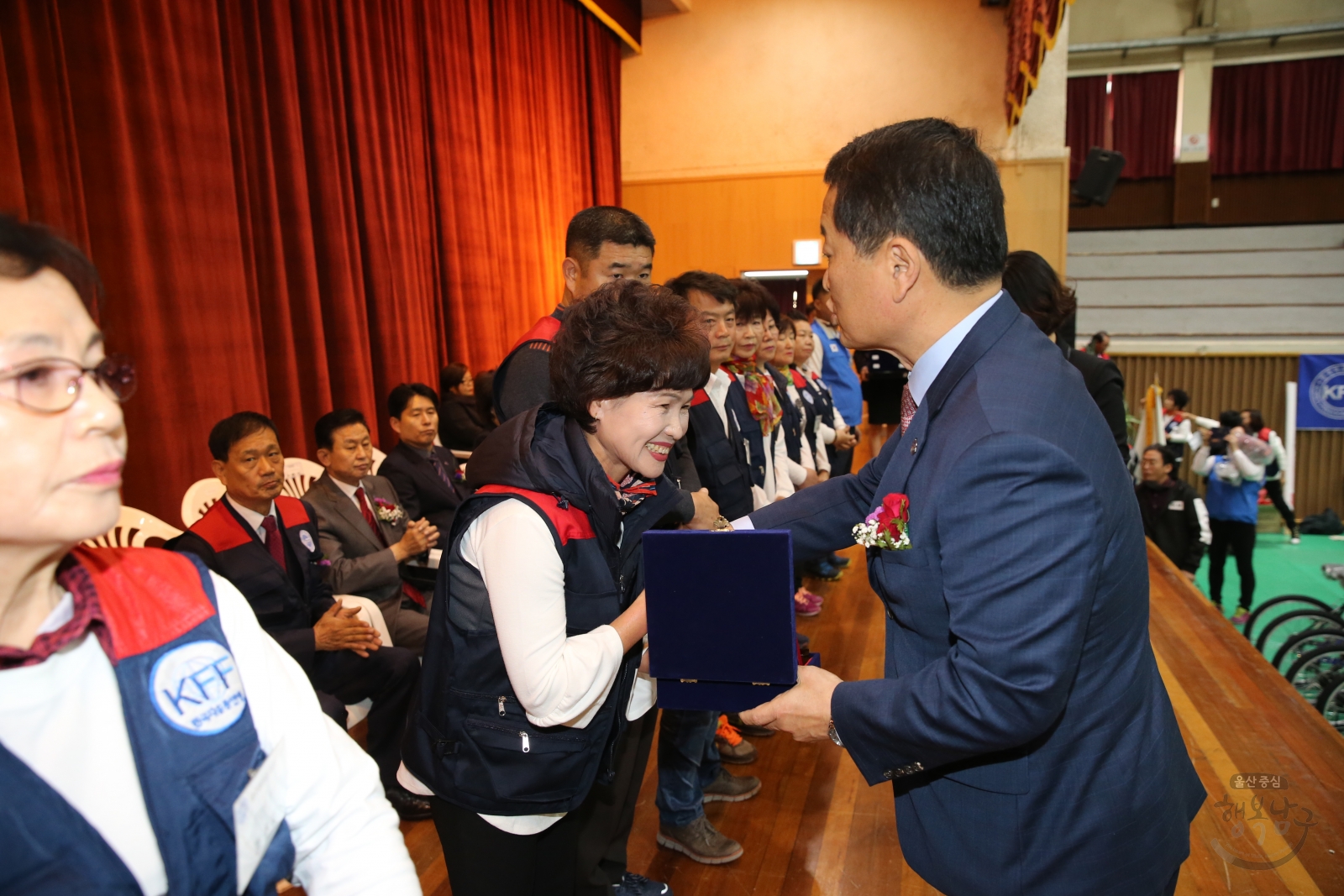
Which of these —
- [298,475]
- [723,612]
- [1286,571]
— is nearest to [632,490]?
[723,612]

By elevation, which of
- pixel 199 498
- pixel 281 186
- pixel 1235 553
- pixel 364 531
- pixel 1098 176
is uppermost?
pixel 1098 176

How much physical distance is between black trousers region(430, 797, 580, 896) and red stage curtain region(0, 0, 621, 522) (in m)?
2.07

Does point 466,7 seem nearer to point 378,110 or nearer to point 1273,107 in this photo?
point 378,110

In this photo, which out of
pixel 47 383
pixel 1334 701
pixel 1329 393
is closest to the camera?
pixel 47 383

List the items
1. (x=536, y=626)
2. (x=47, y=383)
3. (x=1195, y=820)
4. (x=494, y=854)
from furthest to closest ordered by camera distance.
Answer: (x=1195, y=820), (x=494, y=854), (x=536, y=626), (x=47, y=383)

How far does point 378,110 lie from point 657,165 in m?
4.66

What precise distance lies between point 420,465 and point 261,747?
2.96m

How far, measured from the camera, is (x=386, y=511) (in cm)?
321

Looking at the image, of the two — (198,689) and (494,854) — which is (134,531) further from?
(198,689)

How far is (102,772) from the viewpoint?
670 millimetres

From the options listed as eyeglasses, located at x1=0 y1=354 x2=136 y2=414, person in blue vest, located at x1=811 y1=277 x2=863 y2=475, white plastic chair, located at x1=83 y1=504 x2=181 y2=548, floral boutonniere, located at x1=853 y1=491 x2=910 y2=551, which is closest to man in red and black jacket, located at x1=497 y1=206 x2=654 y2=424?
floral boutonniere, located at x1=853 y1=491 x2=910 y2=551

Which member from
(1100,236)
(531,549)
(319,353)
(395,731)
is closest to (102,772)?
(531,549)

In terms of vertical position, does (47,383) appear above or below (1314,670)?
above

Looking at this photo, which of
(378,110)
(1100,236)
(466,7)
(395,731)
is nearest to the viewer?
(395,731)
